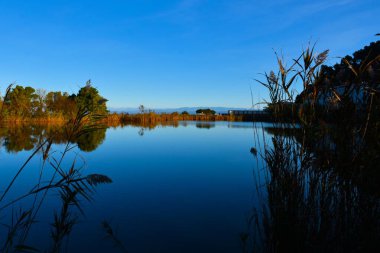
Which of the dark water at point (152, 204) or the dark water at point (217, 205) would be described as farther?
the dark water at point (152, 204)

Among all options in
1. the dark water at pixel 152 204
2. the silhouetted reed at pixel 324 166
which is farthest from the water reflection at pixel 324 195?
the dark water at pixel 152 204

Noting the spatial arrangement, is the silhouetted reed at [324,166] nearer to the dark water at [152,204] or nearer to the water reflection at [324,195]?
the water reflection at [324,195]

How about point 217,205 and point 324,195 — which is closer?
point 324,195

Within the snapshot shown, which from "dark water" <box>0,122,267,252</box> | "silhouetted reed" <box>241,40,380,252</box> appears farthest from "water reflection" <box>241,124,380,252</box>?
"dark water" <box>0,122,267,252</box>

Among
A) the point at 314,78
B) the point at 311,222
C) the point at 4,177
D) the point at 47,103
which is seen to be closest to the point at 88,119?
the point at 314,78

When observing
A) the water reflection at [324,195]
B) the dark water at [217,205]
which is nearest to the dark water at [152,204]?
the dark water at [217,205]

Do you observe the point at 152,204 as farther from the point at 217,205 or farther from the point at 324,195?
the point at 324,195

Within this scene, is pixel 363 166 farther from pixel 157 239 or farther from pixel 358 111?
pixel 157 239

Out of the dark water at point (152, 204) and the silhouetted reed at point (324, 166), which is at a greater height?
the silhouetted reed at point (324, 166)

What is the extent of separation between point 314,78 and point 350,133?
0.65 meters

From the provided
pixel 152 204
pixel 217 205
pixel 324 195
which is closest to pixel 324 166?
pixel 324 195

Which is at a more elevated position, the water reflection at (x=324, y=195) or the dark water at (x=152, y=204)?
the water reflection at (x=324, y=195)

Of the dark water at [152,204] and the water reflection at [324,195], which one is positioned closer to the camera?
the water reflection at [324,195]

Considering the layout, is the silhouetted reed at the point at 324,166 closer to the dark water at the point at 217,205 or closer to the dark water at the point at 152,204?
the dark water at the point at 217,205
